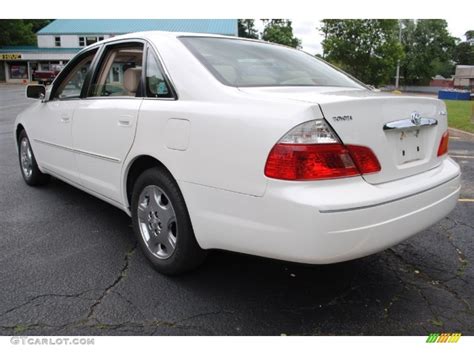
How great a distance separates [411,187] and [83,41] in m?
51.1

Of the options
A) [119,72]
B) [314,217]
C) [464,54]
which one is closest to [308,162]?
[314,217]

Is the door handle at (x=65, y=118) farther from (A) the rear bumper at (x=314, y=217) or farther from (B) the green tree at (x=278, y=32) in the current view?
(B) the green tree at (x=278, y=32)

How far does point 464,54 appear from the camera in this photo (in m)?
87.4

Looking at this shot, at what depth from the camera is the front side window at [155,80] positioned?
2.96 m

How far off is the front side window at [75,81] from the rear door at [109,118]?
29 centimetres

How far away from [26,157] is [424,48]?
80859mm

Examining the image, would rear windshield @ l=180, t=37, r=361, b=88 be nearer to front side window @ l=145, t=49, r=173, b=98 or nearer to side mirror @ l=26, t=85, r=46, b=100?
front side window @ l=145, t=49, r=173, b=98

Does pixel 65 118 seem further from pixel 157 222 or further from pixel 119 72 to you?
pixel 157 222

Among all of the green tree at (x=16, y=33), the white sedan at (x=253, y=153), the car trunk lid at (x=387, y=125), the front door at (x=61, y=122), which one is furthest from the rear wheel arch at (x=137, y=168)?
the green tree at (x=16, y=33)

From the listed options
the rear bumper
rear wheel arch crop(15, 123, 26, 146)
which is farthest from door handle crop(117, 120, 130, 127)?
rear wheel arch crop(15, 123, 26, 146)

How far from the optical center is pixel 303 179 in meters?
2.19

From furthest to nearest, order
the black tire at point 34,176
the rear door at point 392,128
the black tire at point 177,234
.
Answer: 1. the black tire at point 34,176
2. the black tire at point 177,234
3. the rear door at point 392,128

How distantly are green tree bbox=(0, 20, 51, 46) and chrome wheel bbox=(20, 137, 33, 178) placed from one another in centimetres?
5677

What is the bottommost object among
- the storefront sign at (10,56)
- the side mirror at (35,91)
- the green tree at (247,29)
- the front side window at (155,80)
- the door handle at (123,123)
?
the door handle at (123,123)
